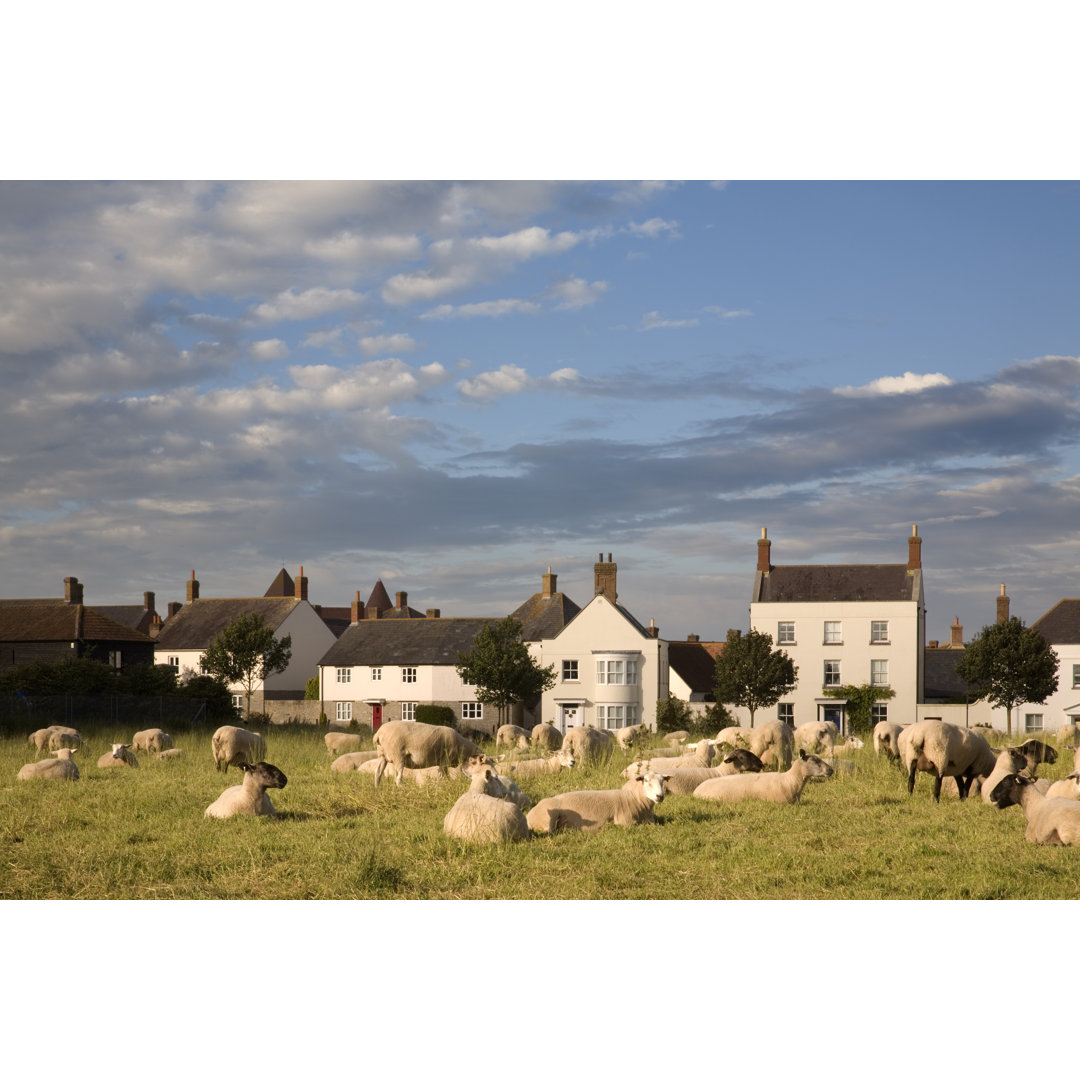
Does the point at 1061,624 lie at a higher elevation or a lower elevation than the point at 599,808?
higher

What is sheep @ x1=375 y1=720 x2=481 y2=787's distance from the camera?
1819 centimetres

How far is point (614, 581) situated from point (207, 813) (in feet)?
147

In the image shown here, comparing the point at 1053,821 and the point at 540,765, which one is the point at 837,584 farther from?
the point at 1053,821

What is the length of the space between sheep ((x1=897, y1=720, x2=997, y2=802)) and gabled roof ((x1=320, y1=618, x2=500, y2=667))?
45.9 metres

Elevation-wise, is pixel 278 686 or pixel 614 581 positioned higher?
pixel 614 581

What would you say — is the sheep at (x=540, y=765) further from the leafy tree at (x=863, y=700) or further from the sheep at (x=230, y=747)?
the leafy tree at (x=863, y=700)

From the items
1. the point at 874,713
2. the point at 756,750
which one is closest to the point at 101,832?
the point at 756,750

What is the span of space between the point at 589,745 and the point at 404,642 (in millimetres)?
41509

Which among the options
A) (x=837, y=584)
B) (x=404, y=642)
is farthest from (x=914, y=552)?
(x=404, y=642)

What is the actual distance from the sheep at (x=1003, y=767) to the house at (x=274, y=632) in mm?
52167

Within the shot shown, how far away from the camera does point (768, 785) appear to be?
51.3 feet

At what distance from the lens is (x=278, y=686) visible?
6544 cm

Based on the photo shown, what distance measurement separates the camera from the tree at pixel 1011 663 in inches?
2021

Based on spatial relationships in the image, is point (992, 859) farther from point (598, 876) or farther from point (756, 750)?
point (756, 750)
